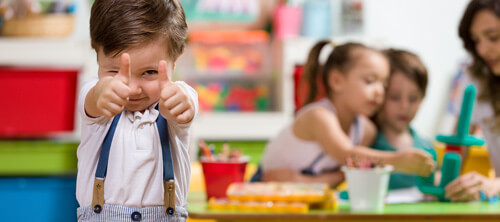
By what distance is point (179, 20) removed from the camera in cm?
38

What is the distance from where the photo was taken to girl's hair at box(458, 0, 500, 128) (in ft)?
4.00

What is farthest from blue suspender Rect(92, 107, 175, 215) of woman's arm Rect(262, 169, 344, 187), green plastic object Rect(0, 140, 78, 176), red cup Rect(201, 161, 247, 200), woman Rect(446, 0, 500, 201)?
green plastic object Rect(0, 140, 78, 176)

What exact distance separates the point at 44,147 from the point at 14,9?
0.64m

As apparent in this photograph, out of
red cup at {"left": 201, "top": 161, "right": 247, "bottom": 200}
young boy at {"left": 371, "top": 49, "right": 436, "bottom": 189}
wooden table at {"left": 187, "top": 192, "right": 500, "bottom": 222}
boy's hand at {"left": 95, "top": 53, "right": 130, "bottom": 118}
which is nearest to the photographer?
boy's hand at {"left": 95, "top": 53, "right": 130, "bottom": 118}

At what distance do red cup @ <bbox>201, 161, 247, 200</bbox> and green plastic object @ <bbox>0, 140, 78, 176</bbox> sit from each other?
1668 mm

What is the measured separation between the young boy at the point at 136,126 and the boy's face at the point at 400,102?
815mm

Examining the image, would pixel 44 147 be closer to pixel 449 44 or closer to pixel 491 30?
pixel 491 30

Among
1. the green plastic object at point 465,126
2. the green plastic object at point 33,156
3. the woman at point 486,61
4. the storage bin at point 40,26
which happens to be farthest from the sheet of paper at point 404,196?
the storage bin at point 40,26

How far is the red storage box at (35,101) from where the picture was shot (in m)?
2.40

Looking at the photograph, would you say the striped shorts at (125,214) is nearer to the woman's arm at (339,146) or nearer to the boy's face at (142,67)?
the boy's face at (142,67)

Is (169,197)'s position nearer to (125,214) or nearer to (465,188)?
(125,214)

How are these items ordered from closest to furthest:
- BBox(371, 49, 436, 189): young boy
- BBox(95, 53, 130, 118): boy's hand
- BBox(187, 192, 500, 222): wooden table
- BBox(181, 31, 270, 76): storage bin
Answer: BBox(95, 53, 130, 118): boy's hand < BBox(187, 192, 500, 222): wooden table < BBox(371, 49, 436, 189): young boy < BBox(181, 31, 270, 76): storage bin

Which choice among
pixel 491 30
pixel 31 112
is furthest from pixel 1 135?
pixel 491 30

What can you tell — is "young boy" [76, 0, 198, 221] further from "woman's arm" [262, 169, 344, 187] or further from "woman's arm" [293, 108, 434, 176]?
"woman's arm" [262, 169, 344, 187]
